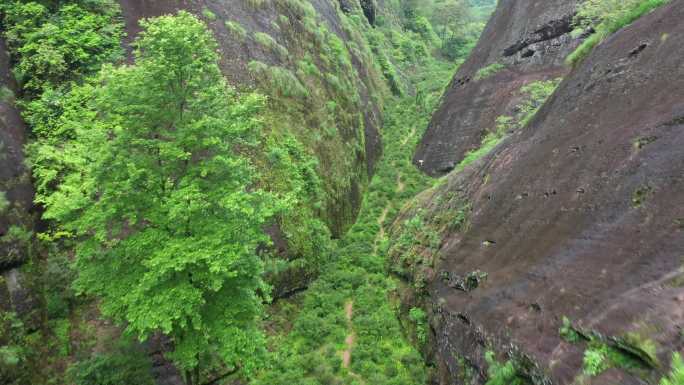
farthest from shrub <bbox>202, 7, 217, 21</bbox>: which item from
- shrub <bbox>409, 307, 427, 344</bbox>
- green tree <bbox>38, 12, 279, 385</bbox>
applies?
shrub <bbox>409, 307, 427, 344</bbox>

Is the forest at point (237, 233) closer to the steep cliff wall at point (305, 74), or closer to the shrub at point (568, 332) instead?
the shrub at point (568, 332)

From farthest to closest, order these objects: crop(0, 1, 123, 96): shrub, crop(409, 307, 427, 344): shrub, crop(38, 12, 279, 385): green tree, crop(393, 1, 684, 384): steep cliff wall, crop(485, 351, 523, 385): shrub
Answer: crop(0, 1, 123, 96): shrub < crop(409, 307, 427, 344): shrub < crop(38, 12, 279, 385): green tree < crop(485, 351, 523, 385): shrub < crop(393, 1, 684, 384): steep cliff wall

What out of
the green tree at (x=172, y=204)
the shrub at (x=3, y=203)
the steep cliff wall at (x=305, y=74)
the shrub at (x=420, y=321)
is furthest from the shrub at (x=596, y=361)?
the steep cliff wall at (x=305, y=74)

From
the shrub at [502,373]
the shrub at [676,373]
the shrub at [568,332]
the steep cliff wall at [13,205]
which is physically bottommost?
the shrub at [502,373]

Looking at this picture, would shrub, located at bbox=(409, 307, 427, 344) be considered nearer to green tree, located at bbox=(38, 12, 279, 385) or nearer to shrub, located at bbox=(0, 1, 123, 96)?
green tree, located at bbox=(38, 12, 279, 385)

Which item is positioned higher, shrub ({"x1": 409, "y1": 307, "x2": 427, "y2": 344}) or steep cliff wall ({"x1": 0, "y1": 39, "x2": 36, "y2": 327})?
steep cliff wall ({"x1": 0, "y1": 39, "x2": 36, "y2": 327})

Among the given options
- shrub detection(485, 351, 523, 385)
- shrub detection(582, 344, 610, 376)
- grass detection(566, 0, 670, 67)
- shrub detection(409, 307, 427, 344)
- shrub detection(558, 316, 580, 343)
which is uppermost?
Answer: grass detection(566, 0, 670, 67)

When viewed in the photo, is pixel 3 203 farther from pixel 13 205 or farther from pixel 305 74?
pixel 305 74
